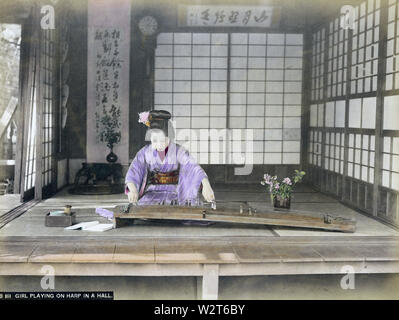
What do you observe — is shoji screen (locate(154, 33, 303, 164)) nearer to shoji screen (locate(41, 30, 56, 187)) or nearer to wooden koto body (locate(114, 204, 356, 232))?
shoji screen (locate(41, 30, 56, 187))

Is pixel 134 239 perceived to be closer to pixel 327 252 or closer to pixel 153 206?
pixel 153 206

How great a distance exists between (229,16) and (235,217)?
14.4 ft

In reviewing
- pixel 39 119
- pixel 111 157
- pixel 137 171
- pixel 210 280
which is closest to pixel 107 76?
pixel 111 157

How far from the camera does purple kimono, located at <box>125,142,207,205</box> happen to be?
4941 millimetres

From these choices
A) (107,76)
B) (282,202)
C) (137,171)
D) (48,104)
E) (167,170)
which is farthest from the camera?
(107,76)

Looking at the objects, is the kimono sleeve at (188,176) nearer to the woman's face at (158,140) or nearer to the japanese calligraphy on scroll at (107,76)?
the woman's face at (158,140)

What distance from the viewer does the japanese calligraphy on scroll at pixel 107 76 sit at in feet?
24.8

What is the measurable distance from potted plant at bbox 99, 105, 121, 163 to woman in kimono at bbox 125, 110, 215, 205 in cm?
274

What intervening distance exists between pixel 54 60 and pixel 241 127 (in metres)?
3.23

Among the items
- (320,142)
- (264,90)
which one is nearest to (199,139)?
(264,90)

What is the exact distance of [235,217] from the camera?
4574mm

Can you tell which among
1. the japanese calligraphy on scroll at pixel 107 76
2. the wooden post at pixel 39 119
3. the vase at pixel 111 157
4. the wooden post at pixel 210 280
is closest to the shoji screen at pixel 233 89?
the japanese calligraphy on scroll at pixel 107 76

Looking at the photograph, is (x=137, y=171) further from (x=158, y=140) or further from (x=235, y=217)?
(x=235, y=217)
